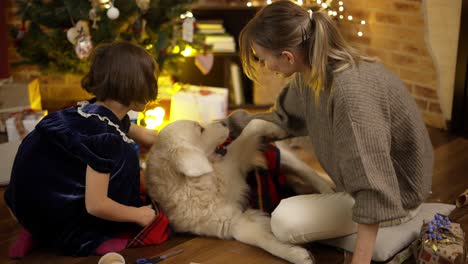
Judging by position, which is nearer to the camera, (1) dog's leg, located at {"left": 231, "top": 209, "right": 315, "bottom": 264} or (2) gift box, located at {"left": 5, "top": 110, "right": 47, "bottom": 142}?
(1) dog's leg, located at {"left": 231, "top": 209, "right": 315, "bottom": 264}

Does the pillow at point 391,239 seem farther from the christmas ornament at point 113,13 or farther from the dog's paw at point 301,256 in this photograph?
the christmas ornament at point 113,13

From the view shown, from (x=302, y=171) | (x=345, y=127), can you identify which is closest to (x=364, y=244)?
(x=345, y=127)

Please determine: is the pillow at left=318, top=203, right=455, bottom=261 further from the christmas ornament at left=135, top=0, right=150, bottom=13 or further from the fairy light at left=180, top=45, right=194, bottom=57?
the fairy light at left=180, top=45, right=194, bottom=57

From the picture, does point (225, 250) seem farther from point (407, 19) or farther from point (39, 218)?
point (407, 19)

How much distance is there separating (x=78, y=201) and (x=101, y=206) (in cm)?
14

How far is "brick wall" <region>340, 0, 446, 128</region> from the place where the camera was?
330 centimetres

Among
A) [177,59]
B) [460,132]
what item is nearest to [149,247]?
[177,59]

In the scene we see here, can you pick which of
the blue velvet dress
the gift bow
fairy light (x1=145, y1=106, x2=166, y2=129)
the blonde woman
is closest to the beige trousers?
the blonde woman

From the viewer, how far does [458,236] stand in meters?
1.88

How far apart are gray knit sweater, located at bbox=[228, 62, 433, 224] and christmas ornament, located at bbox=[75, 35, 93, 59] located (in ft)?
4.34

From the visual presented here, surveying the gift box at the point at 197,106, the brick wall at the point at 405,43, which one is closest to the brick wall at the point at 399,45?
the brick wall at the point at 405,43

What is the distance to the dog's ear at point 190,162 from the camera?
204 cm

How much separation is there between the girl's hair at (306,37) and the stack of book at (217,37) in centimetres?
183

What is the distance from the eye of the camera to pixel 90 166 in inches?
76.0
